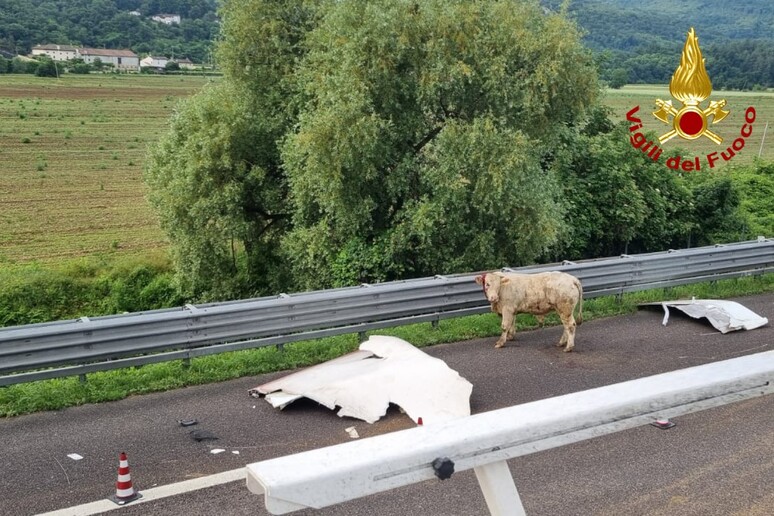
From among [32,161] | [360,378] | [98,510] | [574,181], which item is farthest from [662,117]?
[32,161]

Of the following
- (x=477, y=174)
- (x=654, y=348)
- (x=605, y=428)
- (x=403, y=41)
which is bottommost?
(x=654, y=348)

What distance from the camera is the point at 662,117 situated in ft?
75.9

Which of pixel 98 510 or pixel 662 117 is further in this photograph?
pixel 662 117

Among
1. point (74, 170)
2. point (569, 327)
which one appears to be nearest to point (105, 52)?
point (74, 170)

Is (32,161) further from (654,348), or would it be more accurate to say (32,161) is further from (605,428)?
(605,428)

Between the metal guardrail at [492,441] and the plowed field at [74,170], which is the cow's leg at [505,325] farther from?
the plowed field at [74,170]

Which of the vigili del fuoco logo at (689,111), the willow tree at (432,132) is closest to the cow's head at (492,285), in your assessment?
the willow tree at (432,132)

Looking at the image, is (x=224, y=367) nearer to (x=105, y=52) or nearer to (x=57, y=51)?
(x=57, y=51)

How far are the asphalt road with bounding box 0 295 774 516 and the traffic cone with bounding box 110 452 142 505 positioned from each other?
13 centimetres

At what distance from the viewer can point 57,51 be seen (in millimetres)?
134250

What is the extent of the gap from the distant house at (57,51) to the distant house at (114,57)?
1.34 metres

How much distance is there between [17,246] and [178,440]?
82.1 feet

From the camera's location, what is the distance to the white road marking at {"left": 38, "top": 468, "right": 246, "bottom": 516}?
636 centimetres

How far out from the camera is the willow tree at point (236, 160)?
20094 millimetres
